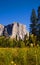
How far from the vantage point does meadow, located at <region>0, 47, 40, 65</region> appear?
6.39m

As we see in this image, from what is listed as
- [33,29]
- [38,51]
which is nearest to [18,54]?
[38,51]

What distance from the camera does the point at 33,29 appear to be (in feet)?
146

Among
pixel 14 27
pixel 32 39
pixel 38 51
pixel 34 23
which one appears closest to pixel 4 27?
pixel 14 27

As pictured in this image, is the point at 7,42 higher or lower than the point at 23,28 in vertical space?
lower

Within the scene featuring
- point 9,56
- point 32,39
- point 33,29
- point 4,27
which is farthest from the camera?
point 4,27

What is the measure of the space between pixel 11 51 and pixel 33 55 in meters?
0.75

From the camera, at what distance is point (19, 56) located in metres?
6.64

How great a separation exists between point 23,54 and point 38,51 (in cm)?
59

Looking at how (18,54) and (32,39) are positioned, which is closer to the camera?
(18,54)

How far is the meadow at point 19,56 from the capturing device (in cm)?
639

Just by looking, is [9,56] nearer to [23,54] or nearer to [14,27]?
[23,54]

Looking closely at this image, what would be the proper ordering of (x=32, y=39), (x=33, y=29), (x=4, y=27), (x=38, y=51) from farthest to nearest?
(x=4, y=27), (x=33, y=29), (x=32, y=39), (x=38, y=51)

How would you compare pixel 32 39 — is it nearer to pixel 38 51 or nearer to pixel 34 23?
pixel 38 51

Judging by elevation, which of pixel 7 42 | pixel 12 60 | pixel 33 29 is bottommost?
pixel 12 60
